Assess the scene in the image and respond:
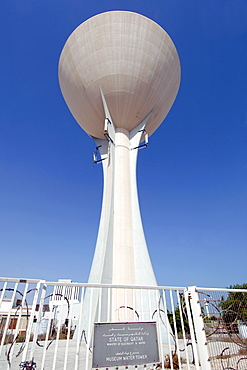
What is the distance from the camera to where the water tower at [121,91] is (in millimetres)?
10633

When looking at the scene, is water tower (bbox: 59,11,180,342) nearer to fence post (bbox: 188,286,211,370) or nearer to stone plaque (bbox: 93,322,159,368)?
fence post (bbox: 188,286,211,370)

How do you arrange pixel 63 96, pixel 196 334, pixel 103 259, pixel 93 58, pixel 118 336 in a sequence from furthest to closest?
pixel 63 96, pixel 93 58, pixel 103 259, pixel 196 334, pixel 118 336

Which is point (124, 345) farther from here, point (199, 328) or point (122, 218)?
point (122, 218)

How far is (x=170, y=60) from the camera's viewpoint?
12633 millimetres

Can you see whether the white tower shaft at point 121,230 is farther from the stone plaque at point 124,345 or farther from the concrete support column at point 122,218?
the stone plaque at point 124,345

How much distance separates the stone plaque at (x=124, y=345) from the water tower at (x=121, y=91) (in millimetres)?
7030

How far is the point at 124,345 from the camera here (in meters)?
2.78

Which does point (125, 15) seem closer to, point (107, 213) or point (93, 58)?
point (93, 58)

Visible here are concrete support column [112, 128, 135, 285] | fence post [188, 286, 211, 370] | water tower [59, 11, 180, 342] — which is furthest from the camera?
water tower [59, 11, 180, 342]

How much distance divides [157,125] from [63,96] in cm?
665

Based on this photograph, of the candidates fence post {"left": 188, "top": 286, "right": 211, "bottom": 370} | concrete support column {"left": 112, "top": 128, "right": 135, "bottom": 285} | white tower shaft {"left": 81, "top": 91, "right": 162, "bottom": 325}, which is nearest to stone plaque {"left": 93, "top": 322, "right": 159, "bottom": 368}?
fence post {"left": 188, "top": 286, "right": 211, "bottom": 370}

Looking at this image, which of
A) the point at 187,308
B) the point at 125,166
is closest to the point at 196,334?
the point at 187,308

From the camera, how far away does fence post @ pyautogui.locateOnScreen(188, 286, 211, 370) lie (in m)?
2.92

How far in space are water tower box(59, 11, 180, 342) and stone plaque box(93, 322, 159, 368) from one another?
277 inches
